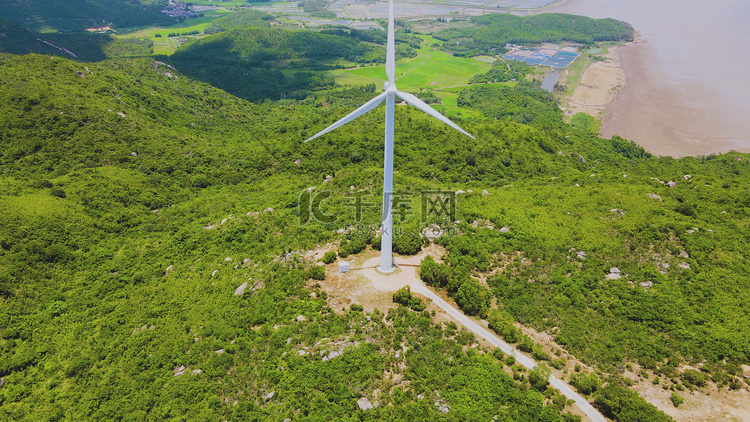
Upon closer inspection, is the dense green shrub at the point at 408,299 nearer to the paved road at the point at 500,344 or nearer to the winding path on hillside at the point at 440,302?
the winding path on hillside at the point at 440,302

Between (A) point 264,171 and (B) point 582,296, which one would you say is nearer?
(B) point 582,296

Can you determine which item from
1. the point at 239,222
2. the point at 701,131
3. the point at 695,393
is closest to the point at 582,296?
the point at 695,393

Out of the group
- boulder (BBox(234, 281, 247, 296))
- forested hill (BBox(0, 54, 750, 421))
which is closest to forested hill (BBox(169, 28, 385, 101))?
forested hill (BBox(0, 54, 750, 421))

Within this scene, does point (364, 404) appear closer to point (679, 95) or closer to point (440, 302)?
point (440, 302)

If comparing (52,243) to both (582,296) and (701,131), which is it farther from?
(701,131)

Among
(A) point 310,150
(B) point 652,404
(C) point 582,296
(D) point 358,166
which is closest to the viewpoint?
(B) point 652,404

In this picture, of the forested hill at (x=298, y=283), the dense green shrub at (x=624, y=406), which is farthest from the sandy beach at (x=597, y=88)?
the dense green shrub at (x=624, y=406)

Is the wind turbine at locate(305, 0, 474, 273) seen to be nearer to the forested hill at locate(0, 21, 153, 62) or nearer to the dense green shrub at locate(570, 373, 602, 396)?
the dense green shrub at locate(570, 373, 602, 396)
